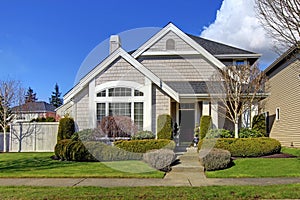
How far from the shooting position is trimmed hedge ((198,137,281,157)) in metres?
13.1

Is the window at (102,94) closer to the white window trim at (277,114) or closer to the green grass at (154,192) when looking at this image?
the green grass at (154,192)

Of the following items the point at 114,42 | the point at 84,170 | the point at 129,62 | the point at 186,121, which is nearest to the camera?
the point at 84,170

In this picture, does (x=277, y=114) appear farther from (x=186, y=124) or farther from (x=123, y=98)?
(x=123, y=98)

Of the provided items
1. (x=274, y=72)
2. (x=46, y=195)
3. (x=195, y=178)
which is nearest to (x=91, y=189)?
(x=46, y=195)

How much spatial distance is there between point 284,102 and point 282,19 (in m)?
Answer: 11.7

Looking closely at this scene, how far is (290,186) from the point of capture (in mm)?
7848

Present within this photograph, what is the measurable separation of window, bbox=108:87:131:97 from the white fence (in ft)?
18.6

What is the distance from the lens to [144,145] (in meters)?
13.2

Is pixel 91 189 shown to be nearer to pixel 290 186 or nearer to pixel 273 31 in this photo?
pixel 290 186

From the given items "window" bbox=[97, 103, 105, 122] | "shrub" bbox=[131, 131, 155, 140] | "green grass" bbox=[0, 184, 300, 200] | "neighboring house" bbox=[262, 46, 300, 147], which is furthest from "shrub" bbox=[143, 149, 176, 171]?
"neighboring house" bbox=[262, 46, 300, 147]

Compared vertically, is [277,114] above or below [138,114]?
below

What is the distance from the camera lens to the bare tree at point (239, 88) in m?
15.2

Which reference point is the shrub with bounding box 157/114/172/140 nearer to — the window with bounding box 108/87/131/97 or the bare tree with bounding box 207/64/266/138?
the window with bounding box 108/87/131/97

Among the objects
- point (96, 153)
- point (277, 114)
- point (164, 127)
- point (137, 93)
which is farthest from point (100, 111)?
point (277, 114)
